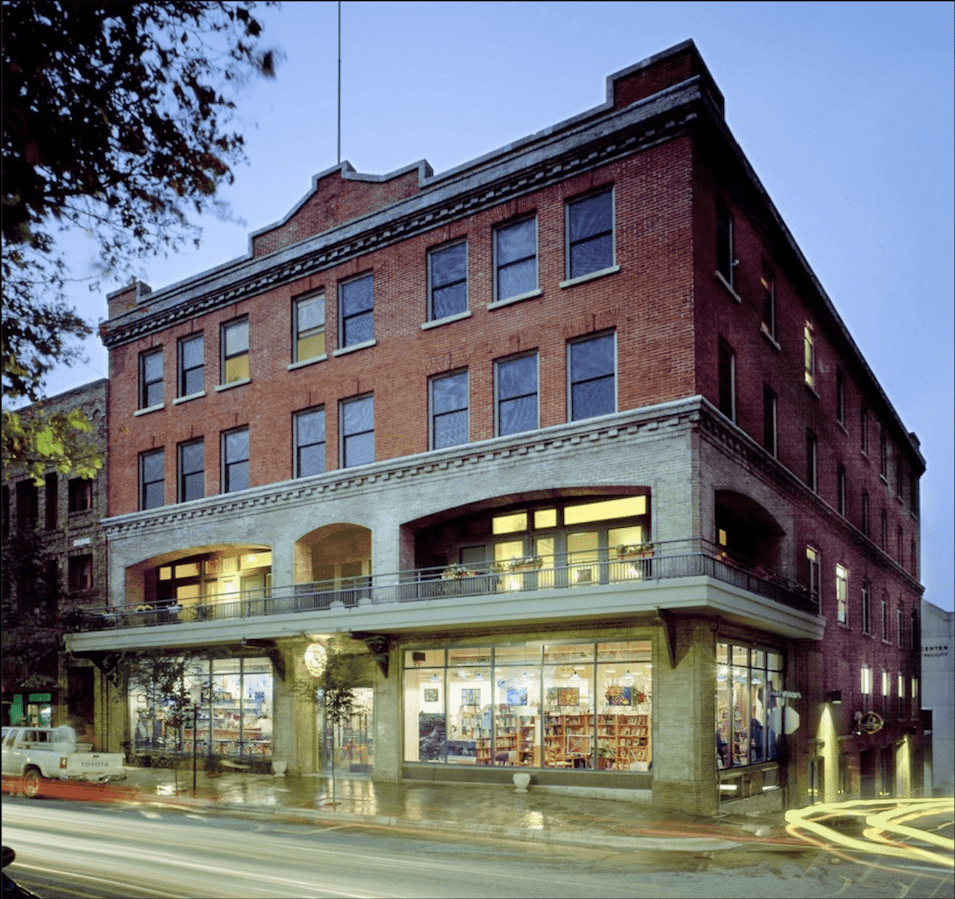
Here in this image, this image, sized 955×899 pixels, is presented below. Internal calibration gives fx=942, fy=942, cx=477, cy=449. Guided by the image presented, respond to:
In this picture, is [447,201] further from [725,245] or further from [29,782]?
[29,782]

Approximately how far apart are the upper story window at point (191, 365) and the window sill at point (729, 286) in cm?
1639

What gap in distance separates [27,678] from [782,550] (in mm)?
23105

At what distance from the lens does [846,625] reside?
31.9 metres

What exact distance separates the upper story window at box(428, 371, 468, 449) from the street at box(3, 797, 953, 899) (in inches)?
416

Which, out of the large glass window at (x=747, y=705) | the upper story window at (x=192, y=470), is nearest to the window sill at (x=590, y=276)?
the large glass window at (x=747, y=705)

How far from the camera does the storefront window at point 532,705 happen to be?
21.0 meters

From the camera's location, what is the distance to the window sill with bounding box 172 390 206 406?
97.3 ft

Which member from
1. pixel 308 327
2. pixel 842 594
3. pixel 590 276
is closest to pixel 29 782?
pixel 590 276

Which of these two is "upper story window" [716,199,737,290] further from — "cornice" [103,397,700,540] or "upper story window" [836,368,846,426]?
"upper story window" [836,368,846,426]

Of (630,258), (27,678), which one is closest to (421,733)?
(630,258)

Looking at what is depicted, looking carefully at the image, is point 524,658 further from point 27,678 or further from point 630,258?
point 27,678

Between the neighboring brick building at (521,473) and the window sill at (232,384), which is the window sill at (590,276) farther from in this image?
the window sill at (232,384)

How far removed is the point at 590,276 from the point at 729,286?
11.5 ft

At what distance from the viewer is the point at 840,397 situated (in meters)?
34.8
